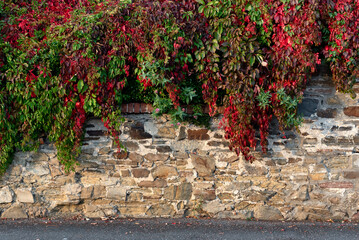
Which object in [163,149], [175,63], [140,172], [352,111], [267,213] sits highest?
[175,63]

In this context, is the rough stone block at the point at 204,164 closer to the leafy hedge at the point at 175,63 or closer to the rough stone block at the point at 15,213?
the leafy hedge at the point at 175,63

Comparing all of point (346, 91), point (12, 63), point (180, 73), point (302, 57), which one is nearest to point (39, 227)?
point (12, 63)

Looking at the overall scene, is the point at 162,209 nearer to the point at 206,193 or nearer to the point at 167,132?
the point at 206,193

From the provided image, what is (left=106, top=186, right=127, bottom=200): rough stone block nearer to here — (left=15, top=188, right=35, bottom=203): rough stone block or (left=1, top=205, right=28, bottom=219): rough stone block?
(left=15, top=188, right=35, bottom=203): rough stone block

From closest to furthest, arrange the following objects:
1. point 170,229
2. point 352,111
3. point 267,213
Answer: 1. point 170,229
2. point 352,111
3. point 267,213

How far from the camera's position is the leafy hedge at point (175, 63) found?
452cm

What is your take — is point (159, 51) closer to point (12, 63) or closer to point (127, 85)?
point (127, 85)

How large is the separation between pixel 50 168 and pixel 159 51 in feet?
6.73

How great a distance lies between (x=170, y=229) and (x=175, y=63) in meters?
2.00

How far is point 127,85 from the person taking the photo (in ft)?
15.6

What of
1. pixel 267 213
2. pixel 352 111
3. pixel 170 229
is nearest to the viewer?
pixel 170 229

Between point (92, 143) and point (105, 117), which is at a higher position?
point (105, 117)

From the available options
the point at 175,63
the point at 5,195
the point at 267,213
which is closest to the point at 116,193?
the point at 5,195

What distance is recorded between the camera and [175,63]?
4602 millimetres
